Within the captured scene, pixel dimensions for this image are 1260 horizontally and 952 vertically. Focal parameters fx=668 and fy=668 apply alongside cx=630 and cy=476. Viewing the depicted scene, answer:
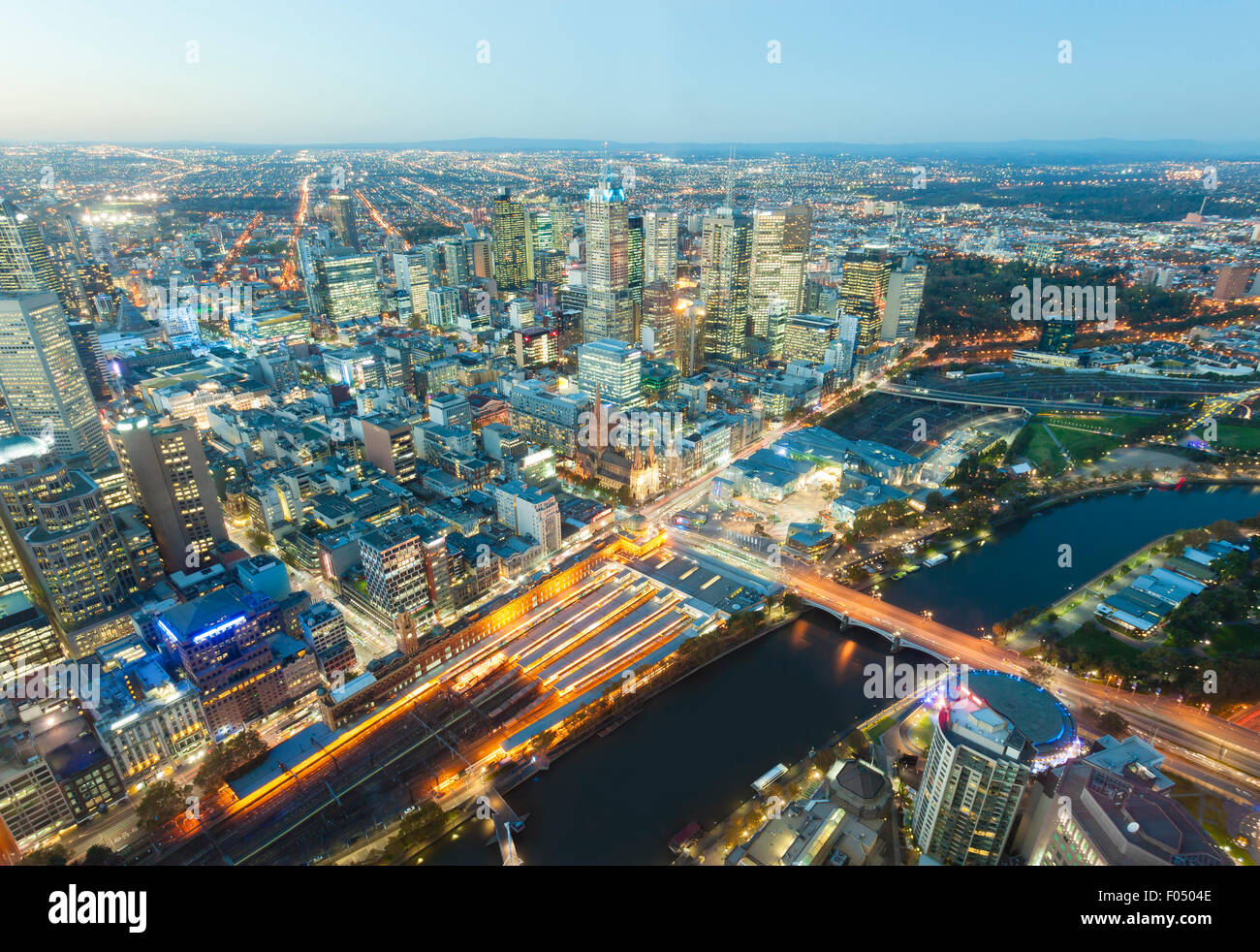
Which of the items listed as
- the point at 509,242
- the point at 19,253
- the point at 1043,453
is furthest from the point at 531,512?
the point at 509,242

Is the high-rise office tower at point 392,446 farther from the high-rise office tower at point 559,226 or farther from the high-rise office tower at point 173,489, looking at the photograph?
the high-rise office tower at point 559,226

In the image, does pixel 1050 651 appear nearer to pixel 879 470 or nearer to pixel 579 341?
pixel 879 470

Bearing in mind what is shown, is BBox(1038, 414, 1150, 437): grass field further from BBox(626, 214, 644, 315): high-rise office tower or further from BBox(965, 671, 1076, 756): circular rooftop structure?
BBox(626, 214, 644, 315): high-rise office tower

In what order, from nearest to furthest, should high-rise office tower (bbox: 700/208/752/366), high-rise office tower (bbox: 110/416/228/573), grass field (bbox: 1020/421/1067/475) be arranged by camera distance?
high-rise office tower (bbox: 110/416/228/573), grass field (bbox: 1020/421/1067/475), high-rise office tower (bbox: 700/208/752/366)

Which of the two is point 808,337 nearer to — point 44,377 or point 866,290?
point 866,290

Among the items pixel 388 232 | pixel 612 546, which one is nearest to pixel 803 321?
pixel 612 546

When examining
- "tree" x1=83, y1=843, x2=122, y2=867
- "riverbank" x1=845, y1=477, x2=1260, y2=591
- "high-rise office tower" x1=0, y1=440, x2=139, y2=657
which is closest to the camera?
"tree" x1=83, y1=843, x2=122, y2=867

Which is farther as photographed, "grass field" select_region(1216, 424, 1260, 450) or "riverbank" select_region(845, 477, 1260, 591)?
"grass field" select_region(1216, 424, 1260, 450)

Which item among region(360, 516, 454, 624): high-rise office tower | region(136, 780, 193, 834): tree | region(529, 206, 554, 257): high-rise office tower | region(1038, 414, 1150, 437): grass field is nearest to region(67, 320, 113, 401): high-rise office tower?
region(360, 516, 454, 624): high-rise office tower
